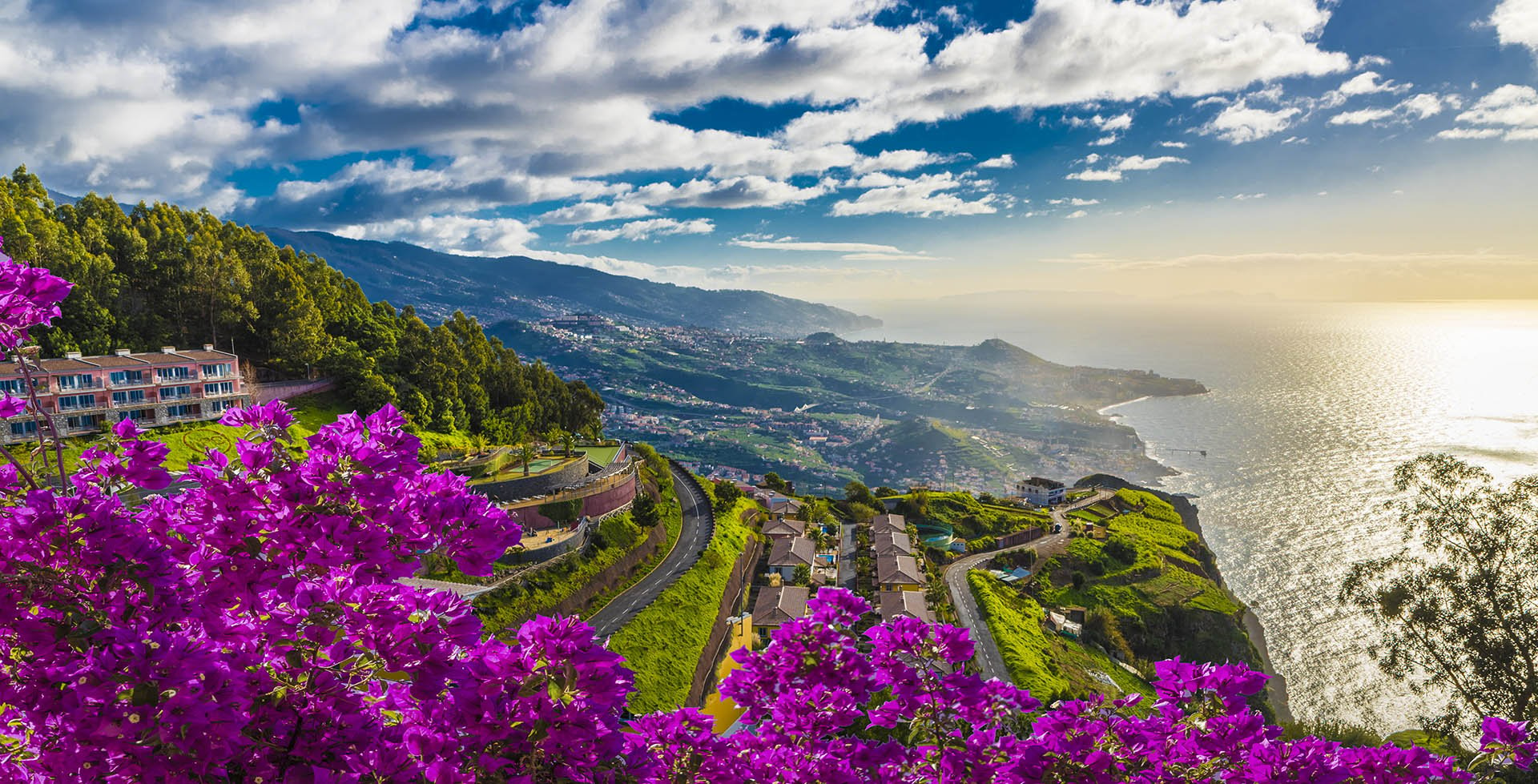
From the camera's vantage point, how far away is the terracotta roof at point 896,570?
31328 millimetres

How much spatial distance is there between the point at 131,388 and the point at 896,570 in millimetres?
30958

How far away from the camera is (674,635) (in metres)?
23.9

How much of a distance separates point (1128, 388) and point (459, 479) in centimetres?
15001

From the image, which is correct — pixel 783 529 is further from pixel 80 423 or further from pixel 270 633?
pixel 270 633

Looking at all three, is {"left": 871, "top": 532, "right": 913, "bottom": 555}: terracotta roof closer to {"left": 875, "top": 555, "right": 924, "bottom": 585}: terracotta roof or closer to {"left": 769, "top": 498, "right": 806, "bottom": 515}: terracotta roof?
{"left": 875, "top": 555, "right": 924, "bottom": 585}: terracotta roof

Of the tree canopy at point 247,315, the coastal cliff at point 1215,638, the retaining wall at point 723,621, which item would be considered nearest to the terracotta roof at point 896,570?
the retaining wall at point 723,621

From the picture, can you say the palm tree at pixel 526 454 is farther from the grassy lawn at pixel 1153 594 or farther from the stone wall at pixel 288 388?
the grassy lawn at pixel 1153 594

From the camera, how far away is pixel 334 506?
8.82 ft

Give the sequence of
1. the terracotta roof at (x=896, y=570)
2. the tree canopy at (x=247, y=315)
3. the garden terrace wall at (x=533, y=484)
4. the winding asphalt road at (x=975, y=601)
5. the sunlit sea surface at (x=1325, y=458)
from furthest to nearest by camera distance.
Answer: the sunlit sea surface at (x=1325, y=458)
the terracotta roof at (x=896, y=570)
the tree canopy at (x=247, y=315)
the garden terrace wall at (x=533, y=484)
the winding asphalt road at (x=975, y=601)

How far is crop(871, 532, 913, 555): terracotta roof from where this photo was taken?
35.1m

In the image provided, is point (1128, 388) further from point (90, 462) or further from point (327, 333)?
point (90, 462)

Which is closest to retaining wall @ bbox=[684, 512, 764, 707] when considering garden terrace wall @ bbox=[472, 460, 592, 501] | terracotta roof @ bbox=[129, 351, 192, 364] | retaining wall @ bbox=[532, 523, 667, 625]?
retaining wall @ bbox=[532, 523, 667, 625]

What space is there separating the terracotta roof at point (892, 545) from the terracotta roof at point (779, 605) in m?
Result: 7.35

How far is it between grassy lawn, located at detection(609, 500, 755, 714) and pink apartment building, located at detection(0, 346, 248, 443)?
1635 centimetres
